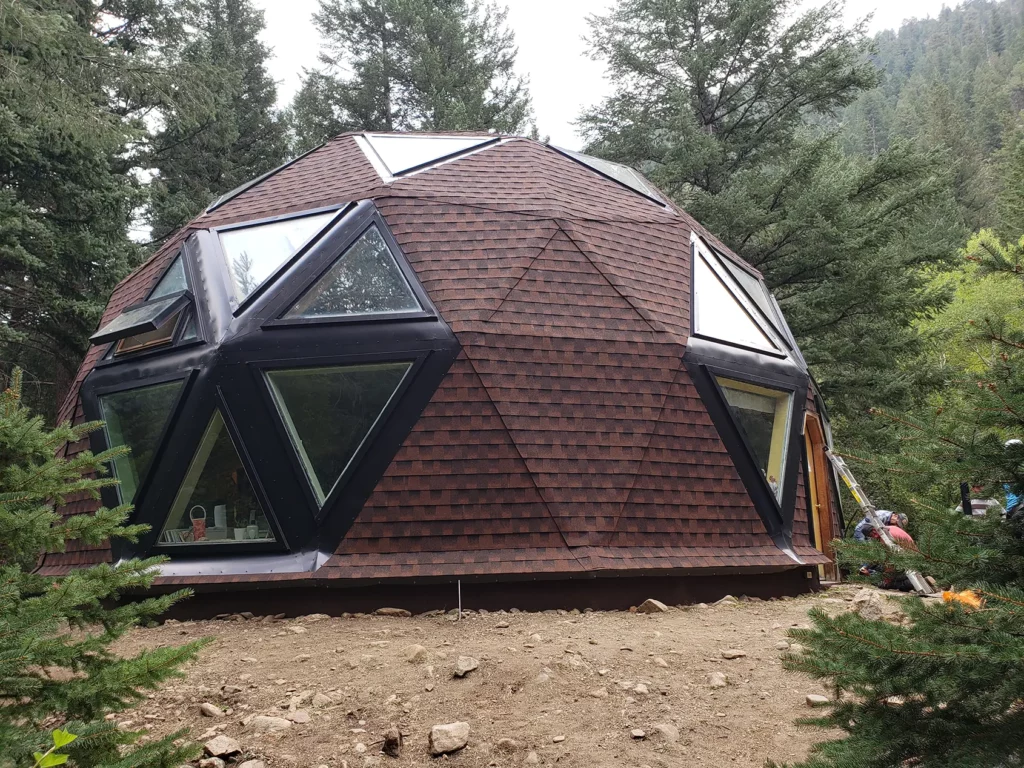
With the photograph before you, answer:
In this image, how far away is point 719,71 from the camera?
23.1 meters

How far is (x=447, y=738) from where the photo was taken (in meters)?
4.47

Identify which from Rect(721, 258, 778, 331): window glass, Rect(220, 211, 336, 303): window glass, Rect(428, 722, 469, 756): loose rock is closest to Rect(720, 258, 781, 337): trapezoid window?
Rect(721, 258, 778, 331): window glass

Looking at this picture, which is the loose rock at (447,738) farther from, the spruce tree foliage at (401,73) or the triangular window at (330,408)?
the spruce tree foliage at (401,73)

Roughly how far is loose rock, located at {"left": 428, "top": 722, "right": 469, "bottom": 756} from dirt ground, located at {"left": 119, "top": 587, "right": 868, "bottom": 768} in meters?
0.04

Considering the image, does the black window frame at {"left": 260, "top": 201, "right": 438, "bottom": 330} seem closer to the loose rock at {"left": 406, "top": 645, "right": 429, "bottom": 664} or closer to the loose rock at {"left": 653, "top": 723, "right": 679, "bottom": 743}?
the loose rock at {"left": 406, "top": 645, "right": 429, "bottom": 664}

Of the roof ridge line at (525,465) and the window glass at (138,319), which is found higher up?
the window glass at (138,319)

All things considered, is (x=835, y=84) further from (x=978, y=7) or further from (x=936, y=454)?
(x=978, y=7)

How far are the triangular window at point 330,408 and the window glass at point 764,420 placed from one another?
145 inches

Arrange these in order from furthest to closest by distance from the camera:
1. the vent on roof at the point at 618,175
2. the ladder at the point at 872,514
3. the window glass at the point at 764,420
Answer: the vent on roof at the point at 618,175 < the window glass at the point at 764,420 < the ladder at the point at 872,514

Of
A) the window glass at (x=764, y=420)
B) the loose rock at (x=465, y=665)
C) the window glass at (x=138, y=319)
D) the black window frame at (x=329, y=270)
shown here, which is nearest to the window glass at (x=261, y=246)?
the black window frame at (x=329, y=270)

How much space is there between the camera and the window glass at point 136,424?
27.3 ft

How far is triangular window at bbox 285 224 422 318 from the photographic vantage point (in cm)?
830

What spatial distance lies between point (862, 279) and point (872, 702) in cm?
1750

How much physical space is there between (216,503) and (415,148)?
5.33 metres
